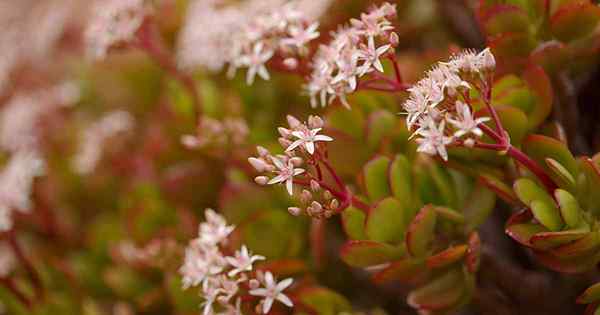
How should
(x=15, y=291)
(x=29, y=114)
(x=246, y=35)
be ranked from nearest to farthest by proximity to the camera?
(x=246, y=35)
(x=15, y=291)
(x=29, y=114)

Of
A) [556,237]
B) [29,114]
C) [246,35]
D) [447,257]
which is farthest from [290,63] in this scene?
[29,114]

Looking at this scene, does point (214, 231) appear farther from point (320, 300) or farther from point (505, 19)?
point (505, 19)

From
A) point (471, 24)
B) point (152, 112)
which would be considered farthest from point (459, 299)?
point (152, 112)

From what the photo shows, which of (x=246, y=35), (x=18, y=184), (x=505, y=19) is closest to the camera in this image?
(x=505, y=19)

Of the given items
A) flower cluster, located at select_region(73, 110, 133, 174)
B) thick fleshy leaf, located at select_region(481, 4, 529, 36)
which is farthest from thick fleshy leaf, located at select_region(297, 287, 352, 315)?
flower cluster, located at select_region(73, 110, 133, 174)

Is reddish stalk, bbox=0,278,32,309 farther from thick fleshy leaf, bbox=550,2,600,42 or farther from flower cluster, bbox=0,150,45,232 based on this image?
thick fleshy leaf, bbox=550,2,600,42

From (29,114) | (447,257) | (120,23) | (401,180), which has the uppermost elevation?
(120,23)

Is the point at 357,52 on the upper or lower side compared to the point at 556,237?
upper

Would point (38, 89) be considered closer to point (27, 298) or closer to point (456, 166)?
point (27, 298)
